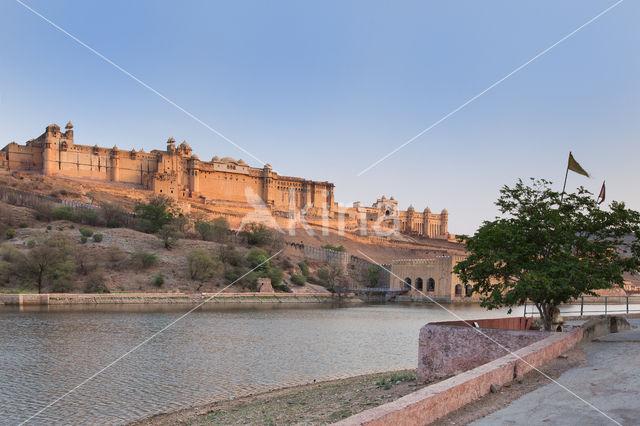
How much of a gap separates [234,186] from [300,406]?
6692 cm

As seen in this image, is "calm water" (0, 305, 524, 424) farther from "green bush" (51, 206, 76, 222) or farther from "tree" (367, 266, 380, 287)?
"tree" (367, 266, 380, 287)

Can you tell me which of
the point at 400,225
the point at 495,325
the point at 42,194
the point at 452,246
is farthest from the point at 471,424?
the point at 400,225

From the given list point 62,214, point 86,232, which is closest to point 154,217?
point 62,214

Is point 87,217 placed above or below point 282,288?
above

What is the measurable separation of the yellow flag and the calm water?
6173mm

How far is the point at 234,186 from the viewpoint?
74.1 meters

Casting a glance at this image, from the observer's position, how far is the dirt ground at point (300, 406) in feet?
25.1

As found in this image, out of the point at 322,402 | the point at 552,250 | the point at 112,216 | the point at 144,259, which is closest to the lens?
the point at 322,402

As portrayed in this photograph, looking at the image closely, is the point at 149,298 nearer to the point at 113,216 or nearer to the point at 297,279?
the point at 297,279

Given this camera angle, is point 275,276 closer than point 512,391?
No

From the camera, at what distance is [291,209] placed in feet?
253

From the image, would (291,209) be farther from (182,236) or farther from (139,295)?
(139,295)

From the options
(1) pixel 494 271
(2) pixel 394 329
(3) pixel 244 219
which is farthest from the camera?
(3) pixel 244 219

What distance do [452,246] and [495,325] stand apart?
7624cm
